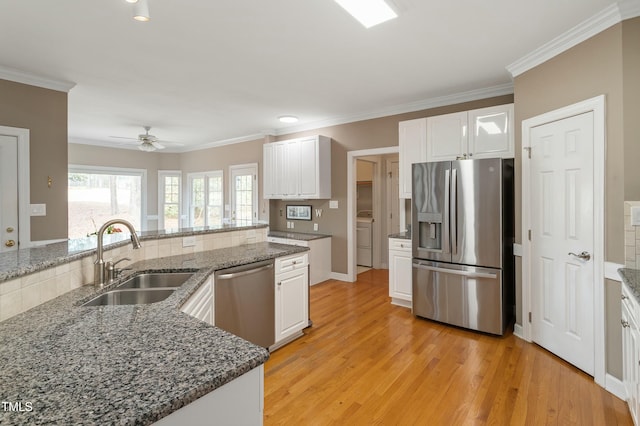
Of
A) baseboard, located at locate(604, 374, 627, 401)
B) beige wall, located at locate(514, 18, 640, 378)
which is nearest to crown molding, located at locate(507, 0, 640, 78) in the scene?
beige wall, located at locate(514, 18, 640, 378)

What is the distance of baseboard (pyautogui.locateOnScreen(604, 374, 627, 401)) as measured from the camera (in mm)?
2086

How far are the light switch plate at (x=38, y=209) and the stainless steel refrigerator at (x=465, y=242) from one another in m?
4.11

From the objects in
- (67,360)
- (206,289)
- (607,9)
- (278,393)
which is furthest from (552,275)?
(67,360)

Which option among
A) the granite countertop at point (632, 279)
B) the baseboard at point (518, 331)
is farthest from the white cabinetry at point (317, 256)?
the granite countertop at point (632, 279)

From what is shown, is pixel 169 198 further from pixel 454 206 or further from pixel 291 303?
pixel 454 206

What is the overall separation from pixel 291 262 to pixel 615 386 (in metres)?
2.52

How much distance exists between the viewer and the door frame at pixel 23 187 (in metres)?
3.29

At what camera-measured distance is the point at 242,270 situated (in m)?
2.49

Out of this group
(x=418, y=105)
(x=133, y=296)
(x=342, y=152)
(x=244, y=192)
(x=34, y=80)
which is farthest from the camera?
(x=244, y=192)

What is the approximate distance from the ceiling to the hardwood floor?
2.66 meters

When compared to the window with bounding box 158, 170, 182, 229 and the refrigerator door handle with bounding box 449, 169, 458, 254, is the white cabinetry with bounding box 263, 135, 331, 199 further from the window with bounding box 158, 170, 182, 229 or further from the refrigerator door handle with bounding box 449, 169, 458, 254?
the window with bounding box 158, 170, 182, 229

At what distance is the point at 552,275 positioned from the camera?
2.72 m

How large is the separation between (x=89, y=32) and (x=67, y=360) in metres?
2.67

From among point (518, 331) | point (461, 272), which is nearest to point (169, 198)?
point (461, 272)
